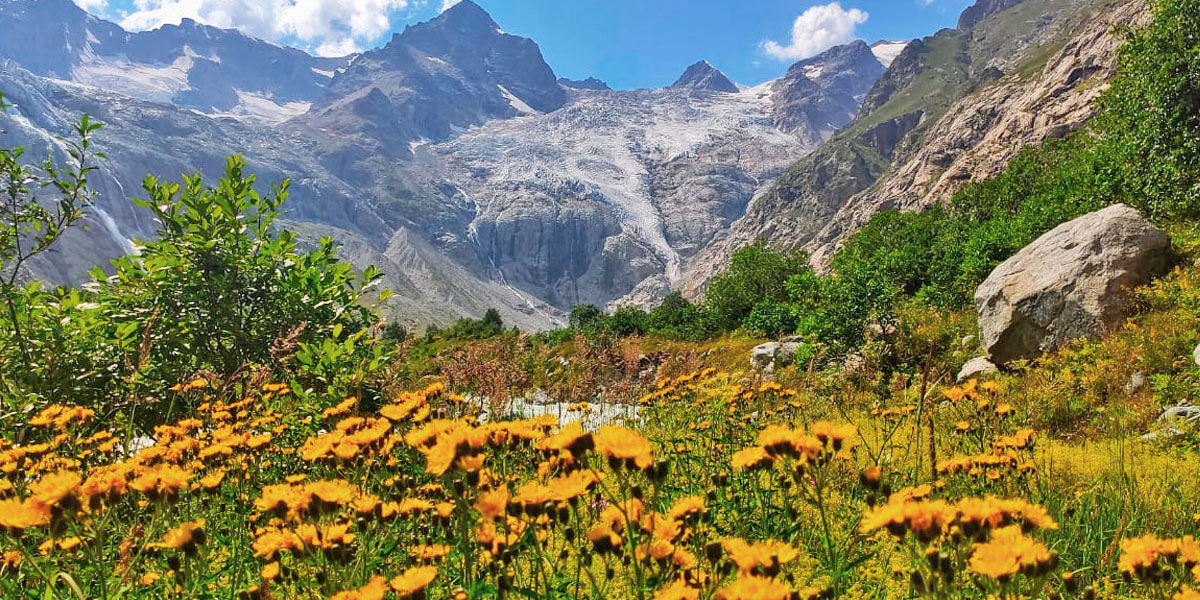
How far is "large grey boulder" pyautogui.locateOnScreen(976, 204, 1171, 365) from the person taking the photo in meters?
7.14

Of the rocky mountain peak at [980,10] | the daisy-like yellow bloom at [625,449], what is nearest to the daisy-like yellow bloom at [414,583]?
the daisy-like yellow bloom at [625,449]

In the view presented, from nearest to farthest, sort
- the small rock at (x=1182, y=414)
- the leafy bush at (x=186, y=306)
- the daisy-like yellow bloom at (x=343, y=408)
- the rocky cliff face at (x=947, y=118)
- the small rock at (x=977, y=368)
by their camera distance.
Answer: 1. the daisy-like yellow bloom at (x=343, y=408)
2. the leafy bush at (x=186, y=306)
3. the small rock at (x=1182, y=414)
4. the small rock at (x=977, y=368)
5. the rocky cliff face at (x=947, y=118)

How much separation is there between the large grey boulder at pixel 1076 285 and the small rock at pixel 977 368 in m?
0.15

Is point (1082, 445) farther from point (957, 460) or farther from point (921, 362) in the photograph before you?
point (921, 362)

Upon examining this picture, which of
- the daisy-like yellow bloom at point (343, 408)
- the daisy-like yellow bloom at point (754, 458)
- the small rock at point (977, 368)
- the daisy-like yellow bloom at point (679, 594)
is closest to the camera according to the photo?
the daisy-like yellow bloom at point (679, 594)

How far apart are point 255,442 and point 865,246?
86.4ft

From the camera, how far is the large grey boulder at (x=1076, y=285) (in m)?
7.14

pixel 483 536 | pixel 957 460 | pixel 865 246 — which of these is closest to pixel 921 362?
pixel 957 460

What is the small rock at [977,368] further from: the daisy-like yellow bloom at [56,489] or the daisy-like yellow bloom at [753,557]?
the daisy-like yellow bloom at [56,489]

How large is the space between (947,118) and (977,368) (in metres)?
116

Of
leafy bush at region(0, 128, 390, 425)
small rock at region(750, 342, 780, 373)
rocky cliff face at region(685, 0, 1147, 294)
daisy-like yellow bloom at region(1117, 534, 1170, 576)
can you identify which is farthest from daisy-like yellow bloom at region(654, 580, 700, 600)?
rocky cliff face at region(685, 0, 1147, 294)

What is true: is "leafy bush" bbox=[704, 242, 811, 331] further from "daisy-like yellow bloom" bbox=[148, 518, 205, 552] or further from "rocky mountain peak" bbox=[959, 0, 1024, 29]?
"rocky mountain peak" bbox=[959, 0, 1024, 29]

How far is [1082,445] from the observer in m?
4.89

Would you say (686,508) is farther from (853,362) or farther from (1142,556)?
(853,362)
